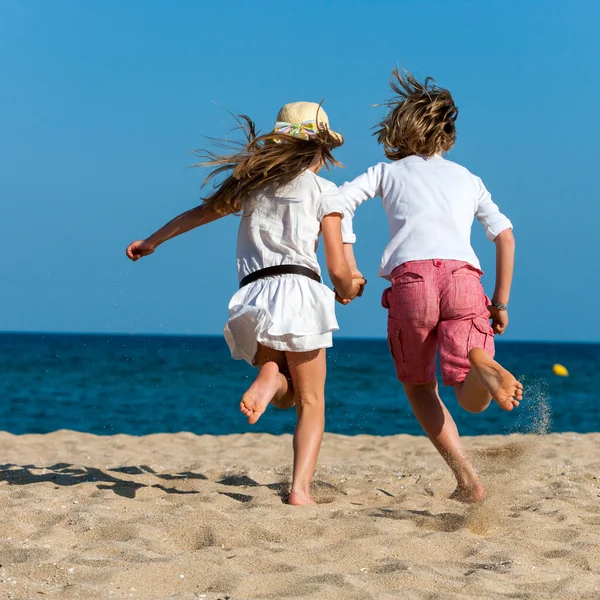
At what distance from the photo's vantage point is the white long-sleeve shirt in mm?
3828

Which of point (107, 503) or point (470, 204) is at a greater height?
point (470, 204)

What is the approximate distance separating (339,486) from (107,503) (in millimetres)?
1428

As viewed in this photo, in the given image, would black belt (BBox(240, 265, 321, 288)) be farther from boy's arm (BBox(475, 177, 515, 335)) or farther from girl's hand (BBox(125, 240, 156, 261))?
boy's arm (BBox(475, 177, 515, 335))

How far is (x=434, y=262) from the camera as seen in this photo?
378 centimetres

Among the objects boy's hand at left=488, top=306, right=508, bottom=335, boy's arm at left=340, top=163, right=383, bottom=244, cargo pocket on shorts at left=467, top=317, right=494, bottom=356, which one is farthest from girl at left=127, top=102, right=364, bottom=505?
boy's hand at left=488, top=306, right=508, bottom=335

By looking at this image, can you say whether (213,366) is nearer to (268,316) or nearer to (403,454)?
(403,454)

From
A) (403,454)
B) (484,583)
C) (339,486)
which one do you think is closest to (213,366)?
(403,454)

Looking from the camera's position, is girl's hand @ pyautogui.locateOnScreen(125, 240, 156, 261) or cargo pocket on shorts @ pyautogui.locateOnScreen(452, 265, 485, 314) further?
girl's hand @ pyautogui.locateOnScreen(125, 240, 156, 261)

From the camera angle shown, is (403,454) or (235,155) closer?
(235,155)

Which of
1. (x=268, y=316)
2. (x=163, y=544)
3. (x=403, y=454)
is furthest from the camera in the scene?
(x=403, y=454)

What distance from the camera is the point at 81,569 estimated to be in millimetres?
2693

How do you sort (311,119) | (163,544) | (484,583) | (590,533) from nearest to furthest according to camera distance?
(484,583), (163,544), (590,533), (311,119)

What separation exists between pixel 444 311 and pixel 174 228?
4.47 feet

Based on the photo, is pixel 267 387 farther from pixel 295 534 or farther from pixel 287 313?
pixel 295 534
